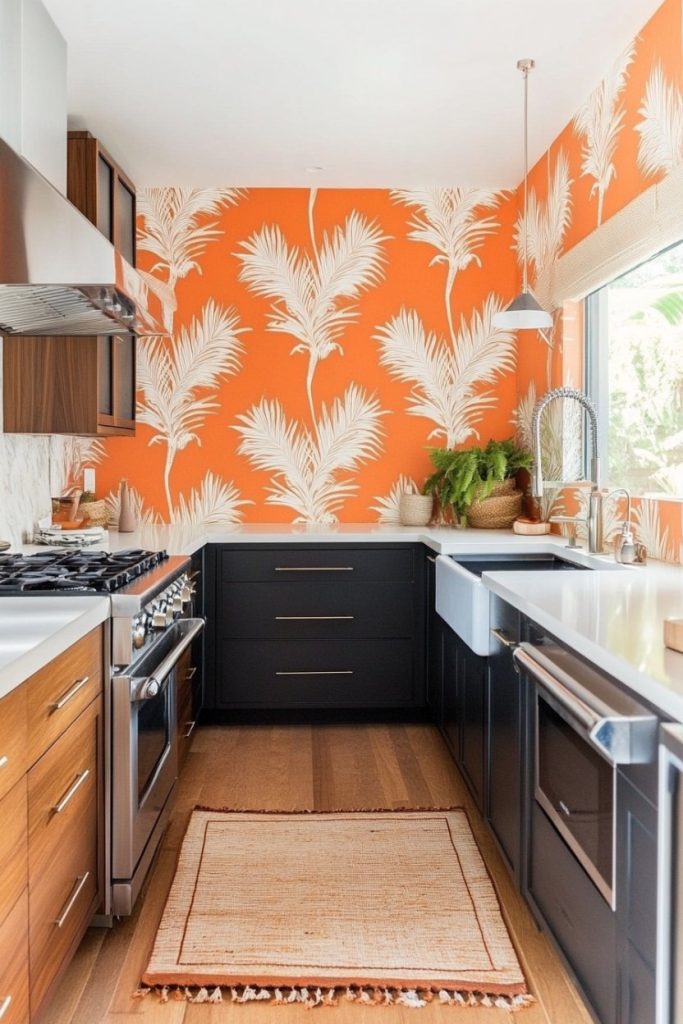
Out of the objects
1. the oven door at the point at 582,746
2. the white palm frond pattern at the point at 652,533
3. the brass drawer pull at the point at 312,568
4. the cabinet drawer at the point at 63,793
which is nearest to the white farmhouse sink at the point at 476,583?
the white palm frond pattern at the point at 652,533

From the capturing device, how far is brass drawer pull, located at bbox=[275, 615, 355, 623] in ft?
11.7

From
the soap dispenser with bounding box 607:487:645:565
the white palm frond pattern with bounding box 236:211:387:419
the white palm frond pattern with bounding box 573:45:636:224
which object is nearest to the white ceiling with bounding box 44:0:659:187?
the white palm frond pattern with bounding box 573:45:636:224

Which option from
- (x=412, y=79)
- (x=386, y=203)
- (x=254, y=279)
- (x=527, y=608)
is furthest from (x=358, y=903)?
(x=386, y=203)

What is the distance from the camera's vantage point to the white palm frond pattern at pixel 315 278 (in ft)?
13.4

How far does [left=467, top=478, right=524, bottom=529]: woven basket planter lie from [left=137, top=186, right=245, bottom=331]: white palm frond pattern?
5.93 feet

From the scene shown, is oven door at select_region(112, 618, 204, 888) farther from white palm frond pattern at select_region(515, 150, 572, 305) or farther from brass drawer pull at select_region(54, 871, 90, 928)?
white palm frond pattern at select_region(515, 150, 572, 305)

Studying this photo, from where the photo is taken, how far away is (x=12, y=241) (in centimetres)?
204

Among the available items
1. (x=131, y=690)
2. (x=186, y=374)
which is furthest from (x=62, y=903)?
(x=186, y=374)

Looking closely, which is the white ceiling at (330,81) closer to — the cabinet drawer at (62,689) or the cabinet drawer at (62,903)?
the cabinet drawer at (62,689)

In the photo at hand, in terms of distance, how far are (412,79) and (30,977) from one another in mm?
2875

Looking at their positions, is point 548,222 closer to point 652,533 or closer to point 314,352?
point 314,352

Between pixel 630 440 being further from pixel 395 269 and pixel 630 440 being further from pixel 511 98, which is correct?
pixel 395 269

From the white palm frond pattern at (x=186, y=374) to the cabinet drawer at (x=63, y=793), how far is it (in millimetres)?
2343

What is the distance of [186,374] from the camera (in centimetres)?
409
